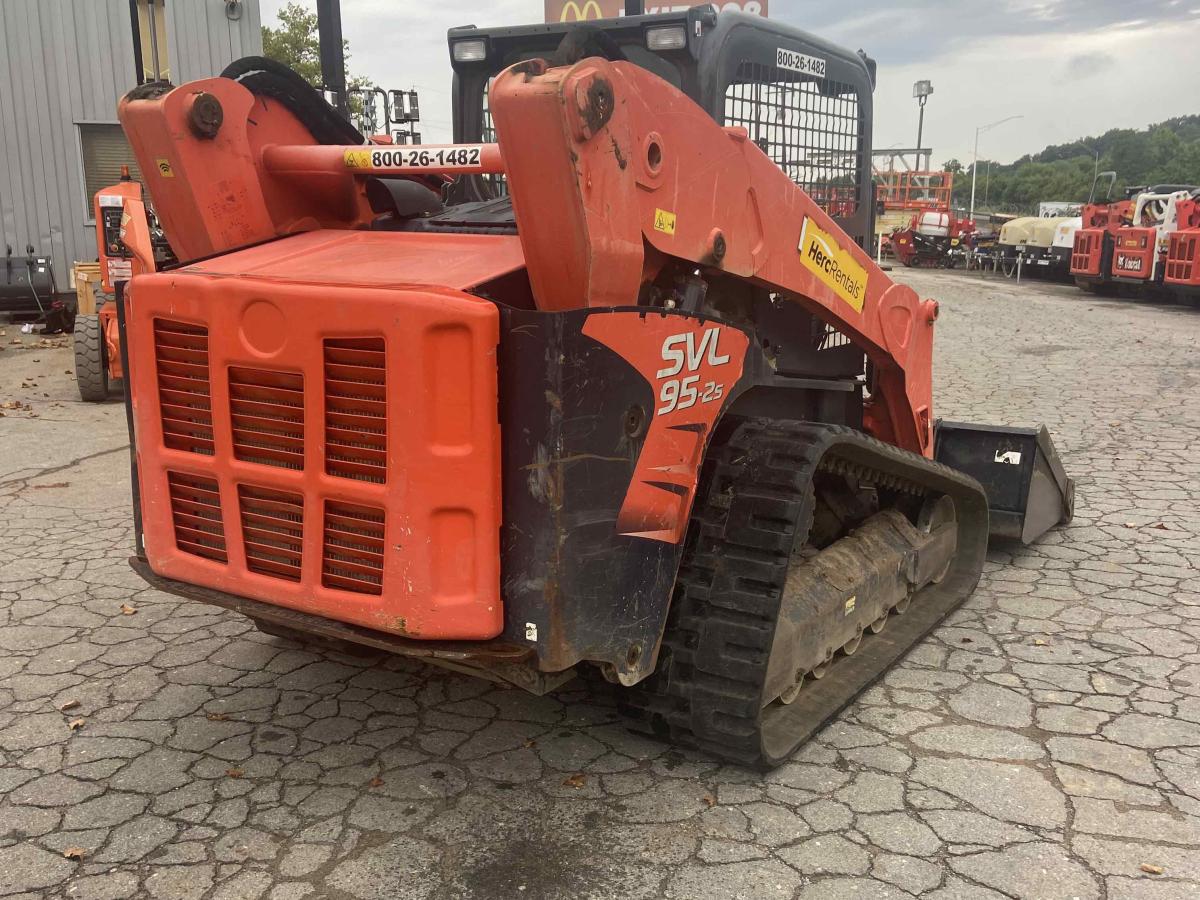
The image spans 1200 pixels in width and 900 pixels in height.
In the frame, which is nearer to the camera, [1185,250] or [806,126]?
[806,126]

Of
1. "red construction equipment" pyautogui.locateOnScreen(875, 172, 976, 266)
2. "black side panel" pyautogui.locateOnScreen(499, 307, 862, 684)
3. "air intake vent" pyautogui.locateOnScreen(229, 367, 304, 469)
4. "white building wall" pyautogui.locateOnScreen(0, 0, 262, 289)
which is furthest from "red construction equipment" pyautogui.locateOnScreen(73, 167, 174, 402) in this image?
"red construction equipment" pyautogui.locateOnScreen(875, 172, 976, 266)

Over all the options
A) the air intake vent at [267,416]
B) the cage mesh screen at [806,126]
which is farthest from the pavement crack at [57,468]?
the cage mesh screen at [806,126]

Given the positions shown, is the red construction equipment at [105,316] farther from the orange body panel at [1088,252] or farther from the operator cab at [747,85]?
the orange body panel at [1088,252]

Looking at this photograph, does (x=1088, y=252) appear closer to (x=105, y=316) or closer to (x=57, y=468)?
(x=105, y=316)

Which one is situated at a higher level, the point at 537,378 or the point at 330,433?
the point at 537,378

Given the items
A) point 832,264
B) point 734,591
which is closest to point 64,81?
point 832,264

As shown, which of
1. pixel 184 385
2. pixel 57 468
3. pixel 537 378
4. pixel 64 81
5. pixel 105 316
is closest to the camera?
pixel 537 378

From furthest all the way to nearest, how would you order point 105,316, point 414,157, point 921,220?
point 921,220
point 105,316
point 414,157

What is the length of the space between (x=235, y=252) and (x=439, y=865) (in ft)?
6.00

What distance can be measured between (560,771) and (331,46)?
2.73 meters

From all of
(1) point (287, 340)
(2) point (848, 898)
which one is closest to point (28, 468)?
(1) point (287, 340)

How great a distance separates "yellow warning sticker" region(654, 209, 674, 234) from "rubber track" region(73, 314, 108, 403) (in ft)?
24.9

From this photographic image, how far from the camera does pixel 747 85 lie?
3.54m

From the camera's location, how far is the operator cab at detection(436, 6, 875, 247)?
3.36 meters
